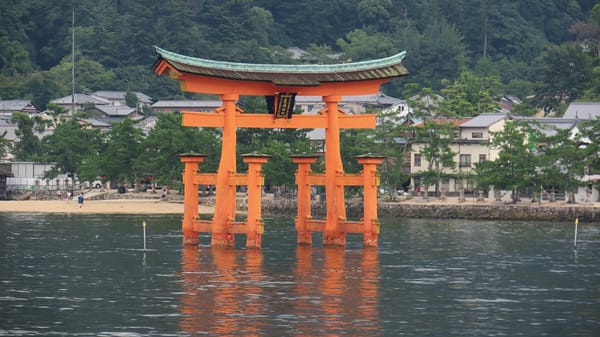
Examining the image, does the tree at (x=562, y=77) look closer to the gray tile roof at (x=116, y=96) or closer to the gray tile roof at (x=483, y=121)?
the gray tile roof at (x=483, y=121)

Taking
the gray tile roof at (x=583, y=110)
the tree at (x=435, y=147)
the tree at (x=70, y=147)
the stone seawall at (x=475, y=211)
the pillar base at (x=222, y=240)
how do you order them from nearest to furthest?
the pillar base at (x=222, y=240), the stone seawall at (x=475, y=211), the tree at (x=435, y=147), the tree at (x=70, y=147), the gray tile roof at (x=583, y=110)

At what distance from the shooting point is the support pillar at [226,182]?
58000 millimetres

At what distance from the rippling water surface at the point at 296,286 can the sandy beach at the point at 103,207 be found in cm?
1671

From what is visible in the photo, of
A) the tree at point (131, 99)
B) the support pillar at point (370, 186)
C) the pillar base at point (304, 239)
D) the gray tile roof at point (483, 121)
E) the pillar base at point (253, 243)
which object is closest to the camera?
the support pillar at point (370, 186)

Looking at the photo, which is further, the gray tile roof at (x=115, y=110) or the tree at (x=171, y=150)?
the gray tile roof at (x=115, y=110)

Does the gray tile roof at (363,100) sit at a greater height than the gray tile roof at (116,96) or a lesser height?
lesser

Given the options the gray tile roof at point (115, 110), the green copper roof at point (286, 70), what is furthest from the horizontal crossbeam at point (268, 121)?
the gray tile roof at point (115, 110)

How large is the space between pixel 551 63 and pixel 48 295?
96306mm

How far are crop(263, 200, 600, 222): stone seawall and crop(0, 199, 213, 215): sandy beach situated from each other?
24.2ft

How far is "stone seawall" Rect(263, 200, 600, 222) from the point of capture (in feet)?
281

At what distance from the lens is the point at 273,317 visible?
4141 cm

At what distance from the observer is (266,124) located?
6022 centimetres

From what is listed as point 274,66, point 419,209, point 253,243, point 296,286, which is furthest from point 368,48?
point 296,286

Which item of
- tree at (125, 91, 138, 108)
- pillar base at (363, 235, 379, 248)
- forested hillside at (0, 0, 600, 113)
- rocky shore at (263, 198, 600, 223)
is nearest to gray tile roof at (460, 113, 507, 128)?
rocky shore at (263, 198, 600, 223)
